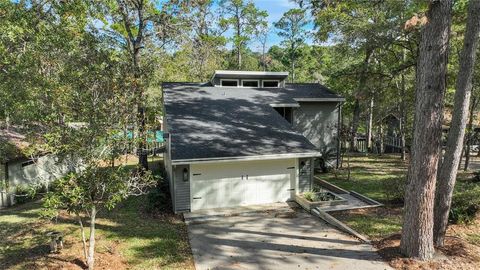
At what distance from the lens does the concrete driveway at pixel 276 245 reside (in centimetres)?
781

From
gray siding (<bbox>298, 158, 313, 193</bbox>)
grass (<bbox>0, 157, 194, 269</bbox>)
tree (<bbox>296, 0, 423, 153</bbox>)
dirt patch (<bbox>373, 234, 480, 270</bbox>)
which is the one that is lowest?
grass (<bbox>0, 157, 194, 269</bbox>)

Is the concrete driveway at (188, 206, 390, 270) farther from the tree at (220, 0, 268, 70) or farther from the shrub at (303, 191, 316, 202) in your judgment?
the tree at (220, 0, 268, 70)

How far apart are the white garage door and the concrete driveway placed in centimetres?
111

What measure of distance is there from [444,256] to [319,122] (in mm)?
11294

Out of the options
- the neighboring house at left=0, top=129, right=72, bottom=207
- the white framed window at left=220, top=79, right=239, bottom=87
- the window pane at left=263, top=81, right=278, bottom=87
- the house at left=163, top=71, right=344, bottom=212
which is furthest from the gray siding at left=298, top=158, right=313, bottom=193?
the neighboring house at left=0, top=129, right=72, bottom=207

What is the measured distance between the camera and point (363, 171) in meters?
18.2

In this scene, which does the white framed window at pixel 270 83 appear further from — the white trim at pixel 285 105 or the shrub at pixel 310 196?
the shrub at pixel 310 196

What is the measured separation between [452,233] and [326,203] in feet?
12.8

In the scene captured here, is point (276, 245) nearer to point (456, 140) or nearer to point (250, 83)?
point (456, 140)

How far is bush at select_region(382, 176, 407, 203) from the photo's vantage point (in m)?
12.0

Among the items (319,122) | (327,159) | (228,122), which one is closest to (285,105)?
(319,122)

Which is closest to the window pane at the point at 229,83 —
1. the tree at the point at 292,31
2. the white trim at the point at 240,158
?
the white trim at the point at 240,158

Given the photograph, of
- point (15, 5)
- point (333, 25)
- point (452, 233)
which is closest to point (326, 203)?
point (452, 233)

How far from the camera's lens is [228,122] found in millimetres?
13992
